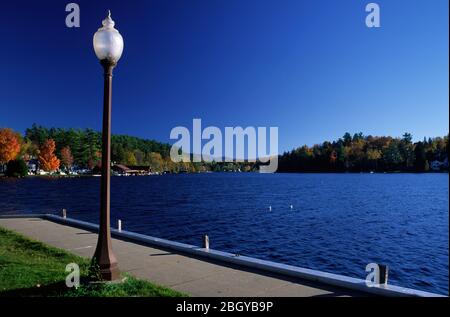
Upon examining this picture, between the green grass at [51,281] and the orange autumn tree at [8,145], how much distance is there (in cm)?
13668

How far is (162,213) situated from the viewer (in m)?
42.2

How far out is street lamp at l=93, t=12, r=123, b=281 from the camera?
27.1 feet

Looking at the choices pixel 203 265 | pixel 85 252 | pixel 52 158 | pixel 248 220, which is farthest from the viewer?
pixel 52 158

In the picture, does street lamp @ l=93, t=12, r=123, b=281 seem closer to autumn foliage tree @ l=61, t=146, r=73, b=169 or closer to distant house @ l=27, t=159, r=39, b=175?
autumn foliage tree @ l=61, t=146, r=73, b=169

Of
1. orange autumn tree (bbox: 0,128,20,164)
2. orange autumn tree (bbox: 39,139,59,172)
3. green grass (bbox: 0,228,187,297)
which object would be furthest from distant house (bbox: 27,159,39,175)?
green grass (bbox: 0,228,187,297)

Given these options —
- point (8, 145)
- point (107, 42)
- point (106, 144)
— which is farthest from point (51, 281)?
point (8, 145)

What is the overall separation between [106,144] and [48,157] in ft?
536

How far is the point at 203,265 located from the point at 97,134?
7318 inches

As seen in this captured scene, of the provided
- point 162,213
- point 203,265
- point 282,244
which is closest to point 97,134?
point 162,213

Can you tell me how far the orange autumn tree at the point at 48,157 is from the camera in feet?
509

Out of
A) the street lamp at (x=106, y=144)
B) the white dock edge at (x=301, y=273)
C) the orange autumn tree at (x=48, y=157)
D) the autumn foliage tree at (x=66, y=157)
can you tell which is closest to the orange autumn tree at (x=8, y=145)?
the orange autumn tree at (x=48, y=157)

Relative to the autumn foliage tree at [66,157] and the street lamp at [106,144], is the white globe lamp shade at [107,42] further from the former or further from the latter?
the autumn foliage tree at [66,157]
